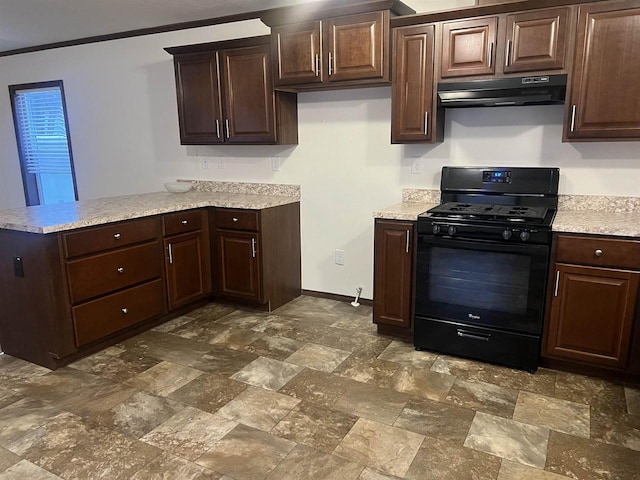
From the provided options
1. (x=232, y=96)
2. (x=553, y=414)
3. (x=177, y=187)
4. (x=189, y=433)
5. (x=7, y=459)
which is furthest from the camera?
(x=177, y=187)

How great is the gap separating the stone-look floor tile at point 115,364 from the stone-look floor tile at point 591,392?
2410 millimetres

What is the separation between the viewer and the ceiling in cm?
376

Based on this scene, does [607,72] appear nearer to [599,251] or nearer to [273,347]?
[599,251]

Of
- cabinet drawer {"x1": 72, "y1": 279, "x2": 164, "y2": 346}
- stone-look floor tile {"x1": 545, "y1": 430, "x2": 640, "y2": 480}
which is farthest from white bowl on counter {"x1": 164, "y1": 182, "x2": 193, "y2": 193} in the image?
stone-look floor tile {"x1": 545, "y1": 430, "x2": 640, "y2": 480}

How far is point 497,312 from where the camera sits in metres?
2.82

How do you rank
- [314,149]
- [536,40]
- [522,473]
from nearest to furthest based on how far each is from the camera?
[522,473] < [536,40] < [314,149]

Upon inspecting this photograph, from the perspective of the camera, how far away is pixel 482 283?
9.33 feet

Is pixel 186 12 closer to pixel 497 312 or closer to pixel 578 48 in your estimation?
pixel 578 48

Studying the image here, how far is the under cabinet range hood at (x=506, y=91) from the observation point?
2709 mm

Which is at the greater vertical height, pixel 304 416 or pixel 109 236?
pixel 109 236

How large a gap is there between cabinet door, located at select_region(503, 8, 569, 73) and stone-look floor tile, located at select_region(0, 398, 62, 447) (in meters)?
3.18

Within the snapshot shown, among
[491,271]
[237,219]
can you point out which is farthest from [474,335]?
[237,219]

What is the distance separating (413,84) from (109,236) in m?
2.21

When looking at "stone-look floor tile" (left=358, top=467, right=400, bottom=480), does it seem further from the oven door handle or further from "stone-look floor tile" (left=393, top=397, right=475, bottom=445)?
the oven door handle
